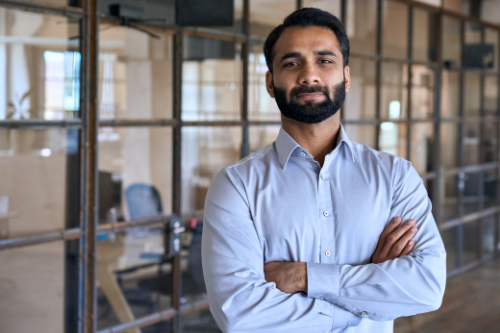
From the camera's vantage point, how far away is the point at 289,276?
1.52 m

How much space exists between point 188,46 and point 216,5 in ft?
1.00

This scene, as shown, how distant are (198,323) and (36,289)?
4.01 feet

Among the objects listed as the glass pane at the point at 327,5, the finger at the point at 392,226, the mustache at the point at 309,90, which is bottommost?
the finger at the point at 392,226

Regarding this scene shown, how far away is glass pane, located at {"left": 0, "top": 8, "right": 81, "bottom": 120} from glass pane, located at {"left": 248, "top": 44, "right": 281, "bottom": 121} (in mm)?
1354

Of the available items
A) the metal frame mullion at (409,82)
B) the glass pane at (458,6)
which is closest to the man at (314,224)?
the metal frame mullion at (409,82)

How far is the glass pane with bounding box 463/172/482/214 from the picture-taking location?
653cm

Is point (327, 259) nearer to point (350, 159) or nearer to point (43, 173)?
point (350, 159)

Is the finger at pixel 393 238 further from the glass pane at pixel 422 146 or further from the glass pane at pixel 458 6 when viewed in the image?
the glass pane at pixel 458 6

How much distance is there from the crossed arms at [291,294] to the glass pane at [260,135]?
228cm

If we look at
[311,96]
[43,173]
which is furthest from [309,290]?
[43,173]

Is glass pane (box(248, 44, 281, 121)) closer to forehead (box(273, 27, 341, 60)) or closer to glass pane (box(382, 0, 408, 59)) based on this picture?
glass pane (box(382, 0, 408, 59))

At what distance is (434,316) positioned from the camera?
→ 4.91 metres

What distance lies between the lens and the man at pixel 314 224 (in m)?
A: 1.51

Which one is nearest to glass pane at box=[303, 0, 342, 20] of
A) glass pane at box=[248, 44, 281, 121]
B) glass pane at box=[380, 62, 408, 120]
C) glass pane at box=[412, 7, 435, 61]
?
glass pane at box=[248, 44, 281, 121]
